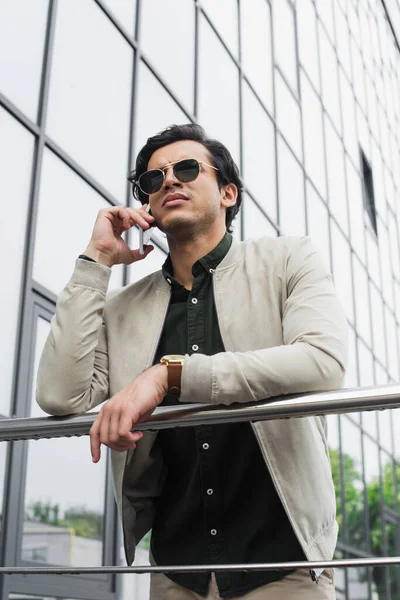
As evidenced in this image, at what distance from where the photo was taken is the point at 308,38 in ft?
49.1

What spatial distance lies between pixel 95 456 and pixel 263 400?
0.48 metres

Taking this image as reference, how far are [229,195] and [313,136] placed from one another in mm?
11722

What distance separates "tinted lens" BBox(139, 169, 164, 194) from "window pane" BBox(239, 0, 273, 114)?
8731 mm

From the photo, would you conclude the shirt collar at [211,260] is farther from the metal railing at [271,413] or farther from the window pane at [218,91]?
the window pane at [218,91]

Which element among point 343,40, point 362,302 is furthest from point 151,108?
point 343,40

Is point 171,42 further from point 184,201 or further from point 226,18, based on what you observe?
point 184,201

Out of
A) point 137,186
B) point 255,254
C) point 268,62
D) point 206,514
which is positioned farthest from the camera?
point 268,62

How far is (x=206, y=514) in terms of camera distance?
2.34 metres

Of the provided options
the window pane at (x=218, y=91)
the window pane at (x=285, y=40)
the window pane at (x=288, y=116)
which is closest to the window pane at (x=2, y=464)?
the window pane at (x=218, y=91)

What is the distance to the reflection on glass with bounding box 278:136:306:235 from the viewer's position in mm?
11953

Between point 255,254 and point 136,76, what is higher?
point 136,76

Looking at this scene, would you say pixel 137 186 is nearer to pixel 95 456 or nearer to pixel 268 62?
pixel 95 456

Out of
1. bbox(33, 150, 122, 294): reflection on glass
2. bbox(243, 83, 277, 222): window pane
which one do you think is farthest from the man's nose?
bbox(243, 83, 277, 222): window pane

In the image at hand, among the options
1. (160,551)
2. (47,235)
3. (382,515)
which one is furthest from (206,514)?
(382,515)
